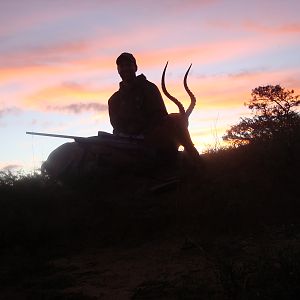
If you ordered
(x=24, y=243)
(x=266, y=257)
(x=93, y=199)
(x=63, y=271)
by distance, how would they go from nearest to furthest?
(x=266, y=257), (x=63, y=271), (x=24, y=243), (x=93, y=199)

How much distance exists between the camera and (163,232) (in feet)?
22.0

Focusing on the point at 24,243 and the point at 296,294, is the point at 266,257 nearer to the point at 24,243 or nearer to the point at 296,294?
the point at 296,294

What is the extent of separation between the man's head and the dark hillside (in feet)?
6.01

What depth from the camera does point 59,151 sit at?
909cm

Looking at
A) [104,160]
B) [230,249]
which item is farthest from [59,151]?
[230,249]

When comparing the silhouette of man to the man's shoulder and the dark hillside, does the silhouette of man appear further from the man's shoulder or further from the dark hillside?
the dark hillside

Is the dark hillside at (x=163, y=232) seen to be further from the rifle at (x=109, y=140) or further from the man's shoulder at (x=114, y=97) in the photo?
the man's shoulder at (x=114, y=97)

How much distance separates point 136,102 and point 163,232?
3247 mm

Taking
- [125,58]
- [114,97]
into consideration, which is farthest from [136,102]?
[125,58]

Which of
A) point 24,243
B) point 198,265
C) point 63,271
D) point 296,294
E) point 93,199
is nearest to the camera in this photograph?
point 296,294

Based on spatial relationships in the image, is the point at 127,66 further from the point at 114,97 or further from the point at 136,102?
the point at 114,97

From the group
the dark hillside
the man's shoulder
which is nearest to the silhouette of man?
the man's shoulder

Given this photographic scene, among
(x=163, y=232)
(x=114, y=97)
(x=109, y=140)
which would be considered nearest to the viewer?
(x=163, y=232)

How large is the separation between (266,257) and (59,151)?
529 centimetres
